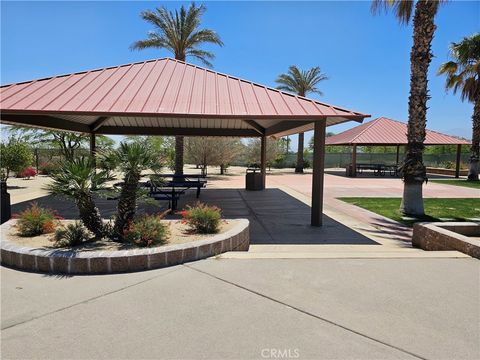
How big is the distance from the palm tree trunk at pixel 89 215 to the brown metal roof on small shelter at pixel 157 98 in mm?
2601

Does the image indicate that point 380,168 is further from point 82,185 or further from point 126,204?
point 82,185

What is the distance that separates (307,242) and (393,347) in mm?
4175

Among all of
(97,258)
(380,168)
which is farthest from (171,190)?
(380,168)

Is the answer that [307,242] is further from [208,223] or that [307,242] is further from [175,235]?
[175,235]

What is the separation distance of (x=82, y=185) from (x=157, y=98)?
3.77 m

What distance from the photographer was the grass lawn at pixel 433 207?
1032 cm

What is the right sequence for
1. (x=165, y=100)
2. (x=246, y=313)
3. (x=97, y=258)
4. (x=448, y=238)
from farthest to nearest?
1. (x=165, y=100)
2. (x=448, y=238)
3. (x=97, y=258)
4. (x=246, y=313)

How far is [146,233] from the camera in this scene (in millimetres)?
5379

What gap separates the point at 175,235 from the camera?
6027 mm

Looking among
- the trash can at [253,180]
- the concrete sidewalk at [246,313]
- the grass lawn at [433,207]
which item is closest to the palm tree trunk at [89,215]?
the concrete sidewalk at [246,313]

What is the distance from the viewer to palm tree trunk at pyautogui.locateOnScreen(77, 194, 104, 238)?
18.4 feet

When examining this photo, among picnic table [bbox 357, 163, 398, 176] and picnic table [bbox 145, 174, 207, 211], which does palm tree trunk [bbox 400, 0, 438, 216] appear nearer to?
picnic table [bbox 145, 174, 207, 211]

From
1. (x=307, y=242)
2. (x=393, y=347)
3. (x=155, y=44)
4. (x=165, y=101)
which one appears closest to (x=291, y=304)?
(x=393, y=347)

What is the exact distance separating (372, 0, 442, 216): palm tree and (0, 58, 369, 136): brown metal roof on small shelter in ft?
9.74
